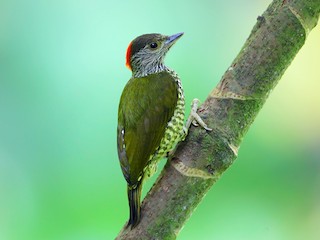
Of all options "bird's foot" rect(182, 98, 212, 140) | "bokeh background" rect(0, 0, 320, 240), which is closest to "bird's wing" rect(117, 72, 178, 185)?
"bird's foot" rect(182, 98, 212, 140)

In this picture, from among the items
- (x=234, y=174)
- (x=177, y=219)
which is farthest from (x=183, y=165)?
(x=234, y=174)

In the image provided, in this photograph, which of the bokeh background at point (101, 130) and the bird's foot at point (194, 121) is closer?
the bird's foot at point (194, 121)

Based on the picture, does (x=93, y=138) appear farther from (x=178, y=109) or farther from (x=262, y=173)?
(x=262, y=173)

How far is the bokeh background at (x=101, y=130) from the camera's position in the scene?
2441 millimetres

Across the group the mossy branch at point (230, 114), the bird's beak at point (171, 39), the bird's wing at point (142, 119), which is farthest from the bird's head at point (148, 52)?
the mossy branch at point (230, 114)

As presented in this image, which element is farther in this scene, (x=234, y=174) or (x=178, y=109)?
(x=234, y=174)

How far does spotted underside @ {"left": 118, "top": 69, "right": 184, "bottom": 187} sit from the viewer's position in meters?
1.92

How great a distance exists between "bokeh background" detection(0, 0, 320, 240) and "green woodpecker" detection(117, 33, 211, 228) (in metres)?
0.38

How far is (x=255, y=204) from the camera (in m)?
2.54

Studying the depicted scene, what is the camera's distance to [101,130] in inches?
102

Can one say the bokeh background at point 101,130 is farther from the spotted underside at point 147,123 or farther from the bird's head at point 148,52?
the spotted underside at point 147,123

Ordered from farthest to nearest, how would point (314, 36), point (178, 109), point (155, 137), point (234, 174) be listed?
point (314, 36) < point (234, 174) < point (178, 109) < point (155, 137)

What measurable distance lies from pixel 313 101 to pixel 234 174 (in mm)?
656

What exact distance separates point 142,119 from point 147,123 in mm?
28
